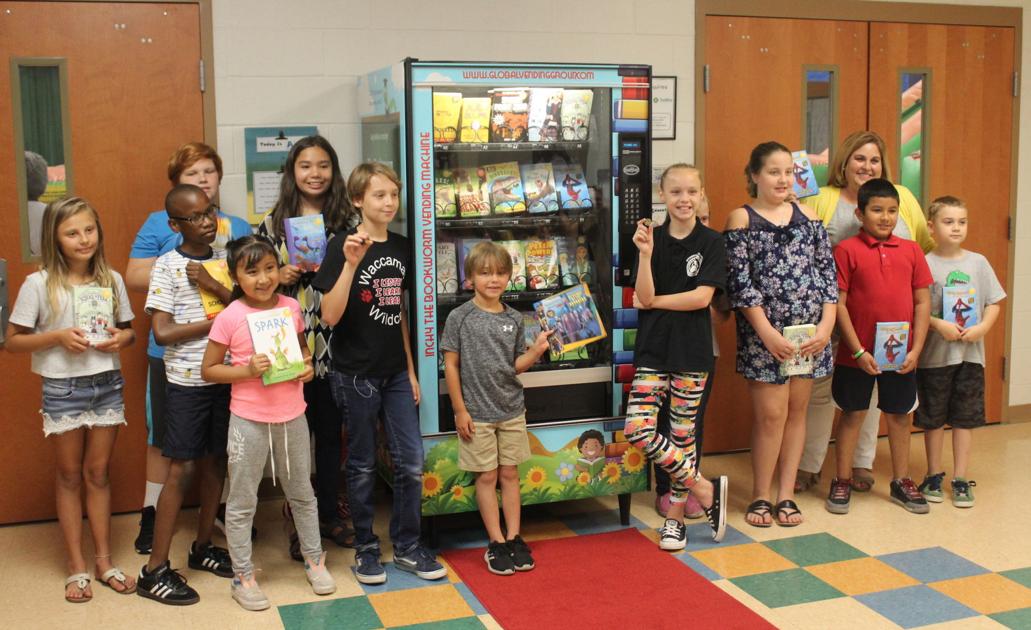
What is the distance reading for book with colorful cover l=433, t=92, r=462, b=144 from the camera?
3.89 m

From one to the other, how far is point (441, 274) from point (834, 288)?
5.20 feet

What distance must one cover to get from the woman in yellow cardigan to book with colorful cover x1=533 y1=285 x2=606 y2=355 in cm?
116

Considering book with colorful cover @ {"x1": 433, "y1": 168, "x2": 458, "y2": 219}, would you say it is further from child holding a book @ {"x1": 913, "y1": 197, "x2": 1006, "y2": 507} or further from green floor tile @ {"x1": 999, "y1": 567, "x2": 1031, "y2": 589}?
green floor tile @ {"x1": 999, "y1": 567, "x2": 1031, "y2": 589}

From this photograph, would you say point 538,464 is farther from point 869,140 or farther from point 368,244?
point 869,140

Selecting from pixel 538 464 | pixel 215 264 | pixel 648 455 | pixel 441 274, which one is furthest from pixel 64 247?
pixel 648 455

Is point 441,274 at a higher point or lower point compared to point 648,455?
higher

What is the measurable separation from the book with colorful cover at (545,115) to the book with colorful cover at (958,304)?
1.85 metres

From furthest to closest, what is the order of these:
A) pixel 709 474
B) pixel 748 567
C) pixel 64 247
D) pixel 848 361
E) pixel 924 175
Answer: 1. pixel 924 175
2. pixel 709 474
3. pixel 848 361
4. pixel 748 567
5. pixel 64 247

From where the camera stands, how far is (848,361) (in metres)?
4.41

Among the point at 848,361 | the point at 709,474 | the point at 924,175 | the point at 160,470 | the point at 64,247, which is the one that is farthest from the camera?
the point at 924,175

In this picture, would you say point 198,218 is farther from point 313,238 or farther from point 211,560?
point 211,560

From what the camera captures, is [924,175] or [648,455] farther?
[924,175]

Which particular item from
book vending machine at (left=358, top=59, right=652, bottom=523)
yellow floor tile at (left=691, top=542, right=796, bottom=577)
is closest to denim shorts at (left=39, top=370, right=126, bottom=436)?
book vending machine at (left=358, top=59, right=652, bottom=523)

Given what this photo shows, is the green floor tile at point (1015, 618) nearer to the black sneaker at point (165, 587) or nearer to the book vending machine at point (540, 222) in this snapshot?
the book vending machine at point (540, 222)
